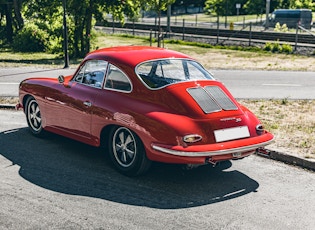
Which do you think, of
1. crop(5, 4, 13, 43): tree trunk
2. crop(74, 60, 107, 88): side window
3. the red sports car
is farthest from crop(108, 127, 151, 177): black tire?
crop(5, 4, 13, 43): tree trunk

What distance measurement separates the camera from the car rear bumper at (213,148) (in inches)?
221

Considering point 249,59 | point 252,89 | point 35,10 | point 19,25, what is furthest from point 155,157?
point 19,25

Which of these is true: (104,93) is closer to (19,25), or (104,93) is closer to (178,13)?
(19,25)

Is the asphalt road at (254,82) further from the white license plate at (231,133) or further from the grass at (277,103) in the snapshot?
the white license plate at (231,133)

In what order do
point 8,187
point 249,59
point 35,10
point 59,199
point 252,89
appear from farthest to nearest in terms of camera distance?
1. point 35,10
2. point 249,59
3. point 252,89
4. point 8,187
5. point 59,199

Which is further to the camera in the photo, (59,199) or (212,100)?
(212,100)

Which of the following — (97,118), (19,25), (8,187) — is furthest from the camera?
(19,25)

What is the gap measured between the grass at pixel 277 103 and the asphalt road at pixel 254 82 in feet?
3.56

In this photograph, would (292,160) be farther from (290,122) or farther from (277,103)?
(277,103)

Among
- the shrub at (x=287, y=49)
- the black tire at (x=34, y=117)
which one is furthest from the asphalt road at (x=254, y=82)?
the shrub at (x=287, y=49)

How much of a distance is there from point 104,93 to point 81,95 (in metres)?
0.47

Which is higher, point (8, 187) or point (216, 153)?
point (216, 153)

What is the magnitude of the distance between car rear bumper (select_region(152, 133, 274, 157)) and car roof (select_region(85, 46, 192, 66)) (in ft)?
4.97

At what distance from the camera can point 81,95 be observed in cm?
693
